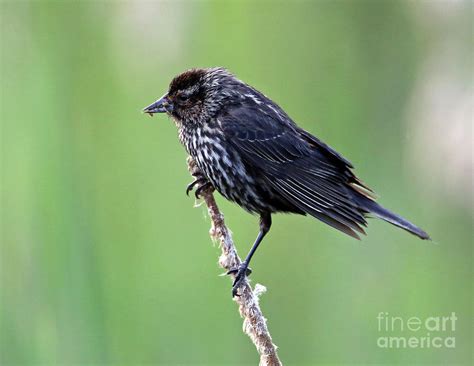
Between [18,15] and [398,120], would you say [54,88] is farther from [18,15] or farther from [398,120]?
[398,120]

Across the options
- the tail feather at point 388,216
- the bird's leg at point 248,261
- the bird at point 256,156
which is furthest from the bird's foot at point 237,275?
the tail feather at point 388,216

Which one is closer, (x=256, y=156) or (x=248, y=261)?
(x=248, y=261)

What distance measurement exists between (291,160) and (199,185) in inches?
13.9

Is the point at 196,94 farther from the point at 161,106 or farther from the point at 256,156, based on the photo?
the point at 256,156

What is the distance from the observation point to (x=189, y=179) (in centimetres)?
302

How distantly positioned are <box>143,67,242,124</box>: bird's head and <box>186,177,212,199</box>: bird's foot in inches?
8.8

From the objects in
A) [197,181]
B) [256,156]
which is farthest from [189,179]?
[256,156]

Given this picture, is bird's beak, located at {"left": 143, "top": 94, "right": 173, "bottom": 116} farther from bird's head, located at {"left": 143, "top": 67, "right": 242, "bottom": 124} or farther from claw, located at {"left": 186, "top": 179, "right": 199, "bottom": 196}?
claw, located at {"left": 186, "top": 179, "right": 199, "bottom": 196}

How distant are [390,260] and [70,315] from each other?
3.87 feet

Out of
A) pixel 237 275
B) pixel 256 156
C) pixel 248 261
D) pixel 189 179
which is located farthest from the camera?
pixel 189 179

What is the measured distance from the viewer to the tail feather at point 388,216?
263 centimetres

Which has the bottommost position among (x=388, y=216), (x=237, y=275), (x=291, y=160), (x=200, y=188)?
(x=237, y=275)

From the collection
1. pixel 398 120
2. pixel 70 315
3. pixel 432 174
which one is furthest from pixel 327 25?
pixel 70 315

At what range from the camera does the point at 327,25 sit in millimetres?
3217
